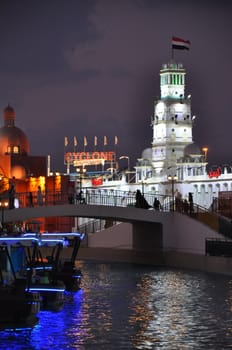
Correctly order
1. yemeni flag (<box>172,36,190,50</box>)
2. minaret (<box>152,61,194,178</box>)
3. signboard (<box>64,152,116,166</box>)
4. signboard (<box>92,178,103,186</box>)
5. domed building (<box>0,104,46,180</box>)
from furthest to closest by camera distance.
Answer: minaret (<box>152,61,194,178</box>)
signboard (<box>64,152,116,166</box>)
signboard (<box>92,178,103,186</box>)
yemeni flag (<box>172,36,190,50</box>)
domed building (<box>0,104,46,180</box>)

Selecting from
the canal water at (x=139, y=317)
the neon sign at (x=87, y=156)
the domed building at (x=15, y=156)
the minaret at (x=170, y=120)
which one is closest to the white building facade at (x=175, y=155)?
the minaret at (x=170, y=120)

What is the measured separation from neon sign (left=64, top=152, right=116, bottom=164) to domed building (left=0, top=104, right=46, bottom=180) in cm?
5279

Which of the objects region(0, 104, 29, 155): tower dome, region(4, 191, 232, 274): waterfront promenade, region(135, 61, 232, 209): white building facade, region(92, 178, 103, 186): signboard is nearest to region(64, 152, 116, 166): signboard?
region(92, 178, 103, 186): signboard

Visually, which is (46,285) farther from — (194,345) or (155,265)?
(155,265)

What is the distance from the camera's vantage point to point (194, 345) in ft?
108

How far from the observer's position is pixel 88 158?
177375 millimetres

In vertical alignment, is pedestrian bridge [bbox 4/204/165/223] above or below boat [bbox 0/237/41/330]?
above

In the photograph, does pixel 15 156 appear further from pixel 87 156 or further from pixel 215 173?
pixel 87 156

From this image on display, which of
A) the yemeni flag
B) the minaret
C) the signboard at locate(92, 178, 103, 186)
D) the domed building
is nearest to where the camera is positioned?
the domed building

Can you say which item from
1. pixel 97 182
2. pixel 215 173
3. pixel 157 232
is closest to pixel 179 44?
pixel 215 173

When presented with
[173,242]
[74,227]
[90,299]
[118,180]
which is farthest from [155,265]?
[118,180]

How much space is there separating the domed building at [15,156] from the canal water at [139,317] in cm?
5232

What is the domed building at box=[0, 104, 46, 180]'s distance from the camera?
109 m

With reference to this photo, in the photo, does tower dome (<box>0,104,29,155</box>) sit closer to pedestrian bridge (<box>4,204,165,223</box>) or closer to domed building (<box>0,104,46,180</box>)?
domed building (<box>0,104,46,180</box>)
